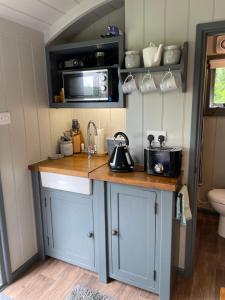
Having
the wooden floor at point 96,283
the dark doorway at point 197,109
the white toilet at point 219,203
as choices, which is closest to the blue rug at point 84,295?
the wooden floor at point 96,283

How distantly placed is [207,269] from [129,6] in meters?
2.34

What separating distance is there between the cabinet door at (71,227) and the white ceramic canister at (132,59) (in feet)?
3.56

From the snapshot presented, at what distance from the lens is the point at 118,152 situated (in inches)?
71.2

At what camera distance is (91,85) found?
1969 millimetres

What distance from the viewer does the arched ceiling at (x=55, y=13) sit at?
1727 millimetres

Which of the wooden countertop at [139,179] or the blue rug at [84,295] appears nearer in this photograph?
the wooden countertop at [139,179]

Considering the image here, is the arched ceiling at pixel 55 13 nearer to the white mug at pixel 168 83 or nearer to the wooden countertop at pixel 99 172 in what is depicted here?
the white mug at pixel 168 83

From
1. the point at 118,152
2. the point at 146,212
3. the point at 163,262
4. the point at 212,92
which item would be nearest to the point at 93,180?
the point at 118,152

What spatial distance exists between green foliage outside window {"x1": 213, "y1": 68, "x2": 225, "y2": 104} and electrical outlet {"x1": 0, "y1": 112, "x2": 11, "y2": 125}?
2.41 meters

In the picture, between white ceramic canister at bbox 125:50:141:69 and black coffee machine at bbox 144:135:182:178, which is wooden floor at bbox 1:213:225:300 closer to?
black coffee machine at bbox 144:135:182:178

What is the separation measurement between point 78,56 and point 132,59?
2.42ft

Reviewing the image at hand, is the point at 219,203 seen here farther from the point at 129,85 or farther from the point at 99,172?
the point at 129,85

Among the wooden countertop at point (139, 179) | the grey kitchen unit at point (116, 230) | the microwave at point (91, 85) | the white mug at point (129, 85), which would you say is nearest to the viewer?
the wooden countertop at point (139, 179)

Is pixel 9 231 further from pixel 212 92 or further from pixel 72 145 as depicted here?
pixel 212 92
